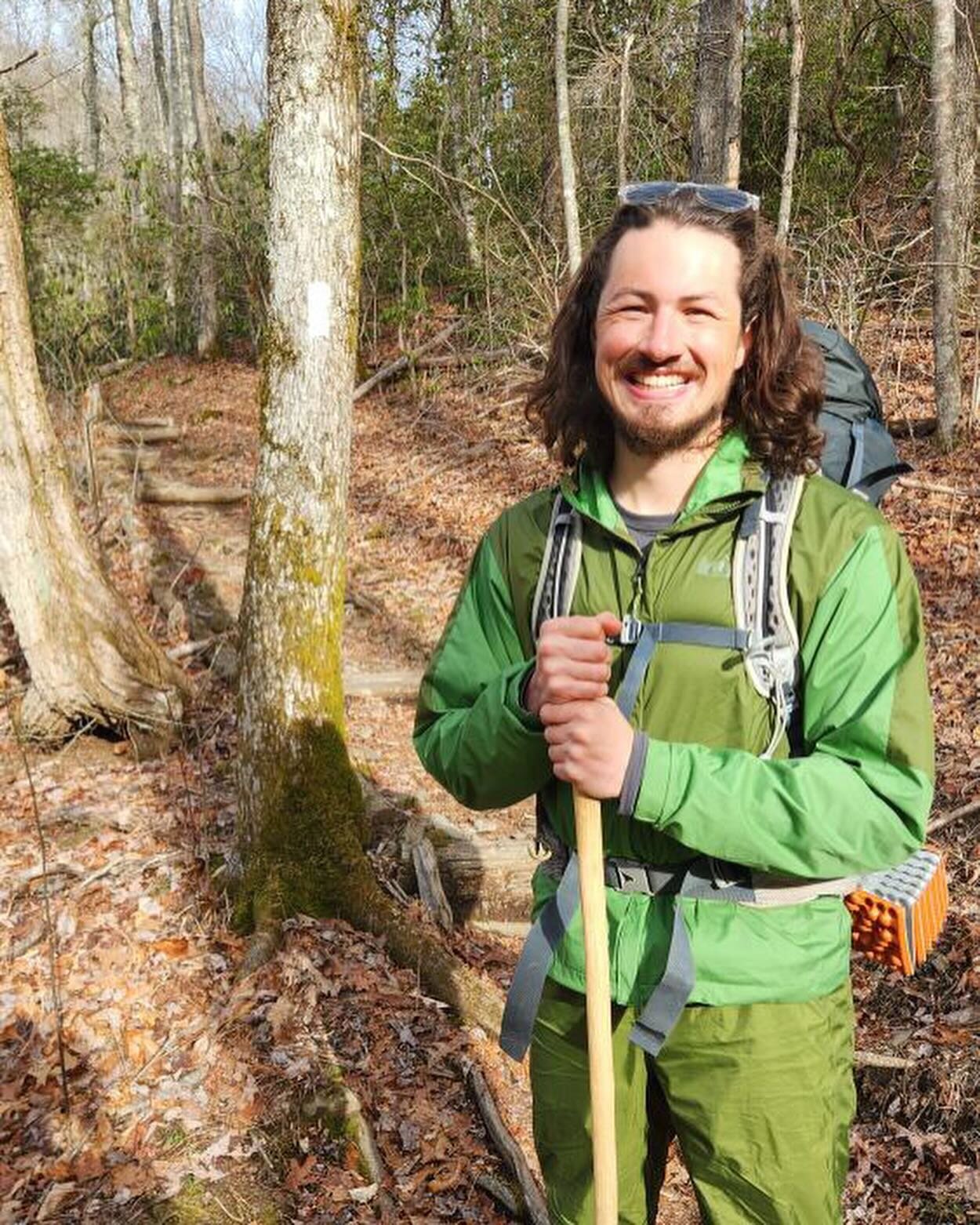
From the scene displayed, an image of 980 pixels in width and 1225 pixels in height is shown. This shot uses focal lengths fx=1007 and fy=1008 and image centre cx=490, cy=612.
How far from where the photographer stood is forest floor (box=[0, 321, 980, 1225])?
352cm

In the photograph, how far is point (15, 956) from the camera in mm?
4609

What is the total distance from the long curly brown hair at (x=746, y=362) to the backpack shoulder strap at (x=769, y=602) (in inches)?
5.5

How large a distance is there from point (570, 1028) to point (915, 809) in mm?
814

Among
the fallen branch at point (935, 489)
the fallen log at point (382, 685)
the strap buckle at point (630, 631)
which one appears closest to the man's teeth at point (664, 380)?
the strap buckle at point (630, 631)

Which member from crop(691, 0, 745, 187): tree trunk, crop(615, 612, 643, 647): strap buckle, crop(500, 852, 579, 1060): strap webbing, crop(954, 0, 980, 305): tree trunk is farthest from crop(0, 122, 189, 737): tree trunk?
crop(954, 0, 980, 305): tree trunk

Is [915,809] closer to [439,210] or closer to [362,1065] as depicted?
[362,1065]

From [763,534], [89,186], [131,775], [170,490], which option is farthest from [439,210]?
[763,534]

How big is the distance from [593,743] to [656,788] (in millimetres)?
133

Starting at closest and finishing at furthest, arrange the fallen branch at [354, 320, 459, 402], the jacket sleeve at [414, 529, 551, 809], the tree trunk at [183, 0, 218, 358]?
the jacket sleeve at [414, 529, 551, 809], the fallen branch at [354, 320, 459, 402], the tree trunk at [183, 0, 218, 358]

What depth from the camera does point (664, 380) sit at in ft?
6.33

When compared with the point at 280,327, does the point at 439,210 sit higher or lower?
higher

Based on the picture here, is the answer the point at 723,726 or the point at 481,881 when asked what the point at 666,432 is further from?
the point at 481,881

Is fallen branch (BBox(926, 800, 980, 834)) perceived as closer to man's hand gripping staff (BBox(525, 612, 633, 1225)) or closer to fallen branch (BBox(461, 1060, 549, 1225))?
fallen branch (BBox(461, 1060, 549, 1225))

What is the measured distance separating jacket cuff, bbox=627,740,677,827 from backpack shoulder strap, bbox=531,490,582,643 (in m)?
0.38
